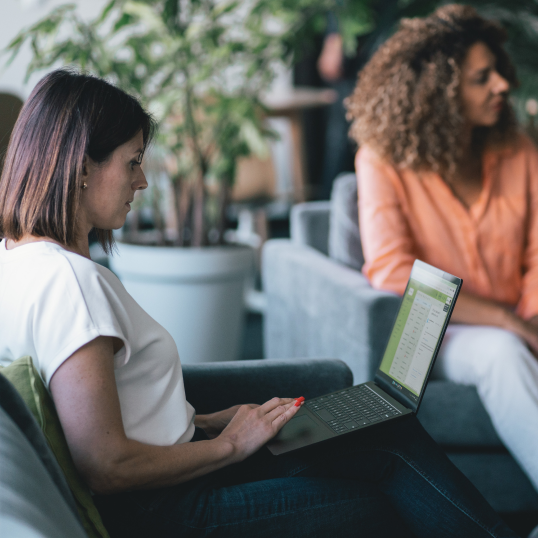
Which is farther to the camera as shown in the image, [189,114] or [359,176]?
[189,114]

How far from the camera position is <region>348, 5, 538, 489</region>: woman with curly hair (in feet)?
5.27

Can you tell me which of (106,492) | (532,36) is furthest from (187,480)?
(532,36)

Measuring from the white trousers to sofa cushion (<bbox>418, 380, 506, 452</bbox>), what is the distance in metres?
0.03

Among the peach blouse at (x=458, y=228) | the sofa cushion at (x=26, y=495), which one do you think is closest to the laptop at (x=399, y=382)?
the sofa cushion at (x=26, y=495)

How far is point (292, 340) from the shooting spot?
1889 mm

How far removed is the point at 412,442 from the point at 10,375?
0.60 meters

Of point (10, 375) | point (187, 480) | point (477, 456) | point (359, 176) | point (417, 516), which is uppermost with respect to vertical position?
point (359, 176)

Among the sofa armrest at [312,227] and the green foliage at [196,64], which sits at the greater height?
the green foliage at [196,64]

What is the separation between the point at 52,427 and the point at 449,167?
1299mm

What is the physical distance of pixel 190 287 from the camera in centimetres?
204

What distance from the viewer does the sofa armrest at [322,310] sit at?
1389 mm

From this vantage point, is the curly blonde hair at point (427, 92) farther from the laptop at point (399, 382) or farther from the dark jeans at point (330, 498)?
the dark jeans at point (330, 498)

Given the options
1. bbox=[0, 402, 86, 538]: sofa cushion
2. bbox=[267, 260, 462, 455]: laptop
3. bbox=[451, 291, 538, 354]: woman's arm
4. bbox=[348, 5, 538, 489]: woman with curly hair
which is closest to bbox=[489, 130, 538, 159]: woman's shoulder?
bbox=[348, 5, 538, 489]: woman with curly hair

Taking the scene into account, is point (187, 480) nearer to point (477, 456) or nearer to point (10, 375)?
point (10, 375)
